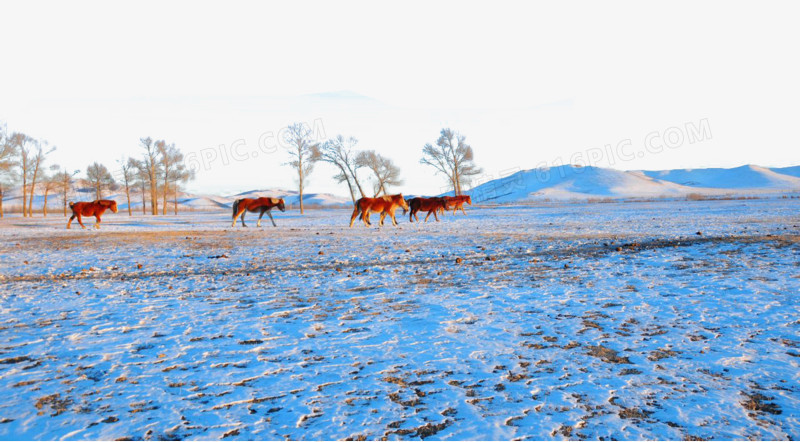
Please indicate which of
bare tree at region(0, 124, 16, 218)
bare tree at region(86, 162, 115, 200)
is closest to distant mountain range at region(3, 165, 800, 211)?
bare tree at region(86, 162, 115, 200)

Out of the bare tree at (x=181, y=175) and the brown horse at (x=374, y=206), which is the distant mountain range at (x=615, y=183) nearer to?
the bare tree at (x=181, y=175)

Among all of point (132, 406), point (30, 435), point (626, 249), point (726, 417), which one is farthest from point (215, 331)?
point (626, 249)

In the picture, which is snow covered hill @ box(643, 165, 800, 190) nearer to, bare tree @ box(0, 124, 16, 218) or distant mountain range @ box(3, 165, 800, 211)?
distant mountain range @ box(3, 165, 800, 211)

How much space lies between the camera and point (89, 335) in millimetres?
5160

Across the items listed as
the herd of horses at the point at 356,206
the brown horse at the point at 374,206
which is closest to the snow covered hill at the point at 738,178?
the herd of horses at the point at 356,206

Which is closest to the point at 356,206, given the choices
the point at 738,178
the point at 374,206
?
the point at 374,206

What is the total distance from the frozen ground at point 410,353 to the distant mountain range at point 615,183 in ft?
351

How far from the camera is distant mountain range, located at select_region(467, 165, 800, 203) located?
12100 cm

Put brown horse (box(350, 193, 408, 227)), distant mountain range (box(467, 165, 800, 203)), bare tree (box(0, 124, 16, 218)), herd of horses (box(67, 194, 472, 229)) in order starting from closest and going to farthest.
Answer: brown horse (box(350, 193, 408, 227)) → herd of horses (box(67, 194, 472, 229)) → bare tree (box(0, 124, 16, 218)) → distant mountain range (box(467, 165, 800, 203))

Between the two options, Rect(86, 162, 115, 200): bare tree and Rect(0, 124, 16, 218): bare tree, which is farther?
Rect(86, 162, 115, 200): bare tree

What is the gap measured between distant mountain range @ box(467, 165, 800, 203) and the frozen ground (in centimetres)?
10713

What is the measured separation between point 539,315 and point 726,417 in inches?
111

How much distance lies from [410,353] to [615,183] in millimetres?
144823

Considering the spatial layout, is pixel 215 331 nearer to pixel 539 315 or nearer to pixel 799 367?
pixel 539 315
